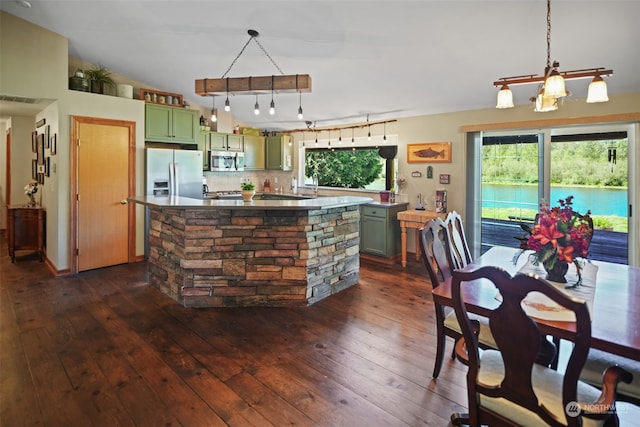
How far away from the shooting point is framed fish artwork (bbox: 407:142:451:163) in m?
5.02

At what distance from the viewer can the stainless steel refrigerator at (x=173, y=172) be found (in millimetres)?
5090

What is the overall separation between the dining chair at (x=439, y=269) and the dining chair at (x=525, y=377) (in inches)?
24.2

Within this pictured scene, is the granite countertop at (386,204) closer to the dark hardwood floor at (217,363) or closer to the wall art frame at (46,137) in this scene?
the dark hardwood floor at (217,363)

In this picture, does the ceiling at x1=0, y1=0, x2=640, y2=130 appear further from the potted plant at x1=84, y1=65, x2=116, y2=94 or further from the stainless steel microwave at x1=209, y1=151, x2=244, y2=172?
the stainless steel microwave at x1=209, y1=151, x2=244, y2=172

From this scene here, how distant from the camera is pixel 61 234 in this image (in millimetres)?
4473

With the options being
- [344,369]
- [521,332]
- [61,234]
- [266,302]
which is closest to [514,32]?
[521,332]

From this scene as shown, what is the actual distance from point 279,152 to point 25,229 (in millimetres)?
4308

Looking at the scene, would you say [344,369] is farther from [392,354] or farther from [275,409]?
[275,409]

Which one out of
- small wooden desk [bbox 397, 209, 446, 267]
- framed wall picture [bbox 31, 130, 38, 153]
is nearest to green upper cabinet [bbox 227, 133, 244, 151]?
framed wall picture [bbox 31, 130, 38, 153]

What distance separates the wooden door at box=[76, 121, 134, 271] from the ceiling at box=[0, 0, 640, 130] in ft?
3.50

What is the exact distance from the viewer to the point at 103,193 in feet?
15.6

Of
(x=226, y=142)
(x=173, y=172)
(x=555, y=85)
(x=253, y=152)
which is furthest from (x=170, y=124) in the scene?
(x=555, y=85)

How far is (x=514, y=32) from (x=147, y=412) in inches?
153

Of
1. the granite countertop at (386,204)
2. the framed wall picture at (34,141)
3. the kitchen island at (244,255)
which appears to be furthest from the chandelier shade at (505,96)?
the framed wall picture at (34,141)
